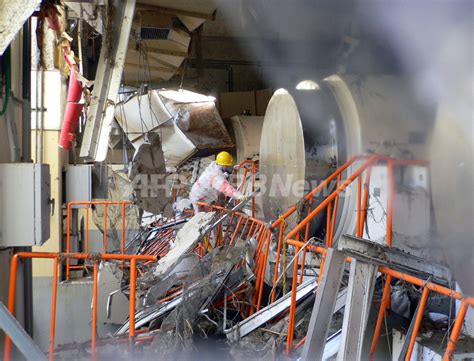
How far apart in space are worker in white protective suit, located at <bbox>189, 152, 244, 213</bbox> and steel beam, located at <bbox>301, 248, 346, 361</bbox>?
10.1 ft

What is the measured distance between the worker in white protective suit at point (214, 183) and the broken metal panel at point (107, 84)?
219 centimetres

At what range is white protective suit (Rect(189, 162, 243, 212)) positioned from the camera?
5523mm

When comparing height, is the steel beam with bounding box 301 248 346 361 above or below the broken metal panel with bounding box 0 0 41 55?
below

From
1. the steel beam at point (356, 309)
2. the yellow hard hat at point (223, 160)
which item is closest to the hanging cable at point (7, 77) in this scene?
the steel beam at point (356, 309)

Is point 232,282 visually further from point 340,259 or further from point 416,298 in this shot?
point 340,259

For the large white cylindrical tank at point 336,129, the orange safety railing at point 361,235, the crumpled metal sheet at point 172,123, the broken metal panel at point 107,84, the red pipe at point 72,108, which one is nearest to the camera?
the orange safety railing at point 361,235

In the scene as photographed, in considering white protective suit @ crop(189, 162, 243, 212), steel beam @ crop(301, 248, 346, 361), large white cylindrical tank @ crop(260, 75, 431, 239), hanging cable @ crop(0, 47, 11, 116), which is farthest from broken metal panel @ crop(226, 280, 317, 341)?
hanging cable @ crop(0, 47, 11, 116)

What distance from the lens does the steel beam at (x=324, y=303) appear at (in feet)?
7.49

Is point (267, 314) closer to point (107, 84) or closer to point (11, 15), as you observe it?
point (107, 84)

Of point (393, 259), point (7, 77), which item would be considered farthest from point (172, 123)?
point (393, 259)

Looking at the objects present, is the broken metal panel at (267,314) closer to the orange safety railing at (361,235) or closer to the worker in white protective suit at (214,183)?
the orange safety railing at (361,235)

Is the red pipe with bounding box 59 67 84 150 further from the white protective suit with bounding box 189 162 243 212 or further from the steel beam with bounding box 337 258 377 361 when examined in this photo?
Answer: the steel beam with bounding box 337 258 377 361

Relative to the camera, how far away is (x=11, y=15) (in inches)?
77.4

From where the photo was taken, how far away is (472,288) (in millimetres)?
1573
